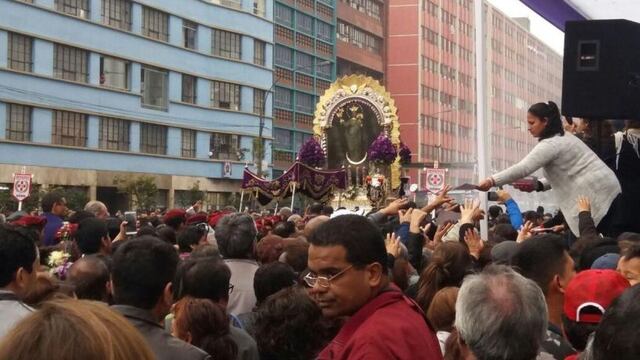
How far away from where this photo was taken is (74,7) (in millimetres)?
47188

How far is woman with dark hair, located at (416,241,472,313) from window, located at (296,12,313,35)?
6568cm

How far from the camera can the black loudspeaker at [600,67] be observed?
329 inches

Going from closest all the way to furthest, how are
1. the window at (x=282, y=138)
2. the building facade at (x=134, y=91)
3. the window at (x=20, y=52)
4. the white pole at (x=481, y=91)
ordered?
the white pole at (x=481, y=91) < the window at (x=20, y=52) < the building facade at (x=134, y=91) < the window at (x=282, y=138)

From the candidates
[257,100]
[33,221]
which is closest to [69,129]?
[257,100]

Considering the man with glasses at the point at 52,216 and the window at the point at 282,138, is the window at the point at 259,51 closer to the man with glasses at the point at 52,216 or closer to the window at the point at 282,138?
the window at the point at 282,138

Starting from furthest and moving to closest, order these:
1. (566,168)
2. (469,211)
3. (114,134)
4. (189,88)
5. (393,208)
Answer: (189,88), (114,134), (566,168), (469,211), (393,208)

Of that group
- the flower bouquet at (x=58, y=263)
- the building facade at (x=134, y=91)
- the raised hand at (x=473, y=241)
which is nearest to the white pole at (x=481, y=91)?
the raised hand at (x=473, y=241)

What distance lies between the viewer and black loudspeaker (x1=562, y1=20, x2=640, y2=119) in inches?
329

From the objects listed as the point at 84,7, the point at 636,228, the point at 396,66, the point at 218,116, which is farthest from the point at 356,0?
the point at 636,228

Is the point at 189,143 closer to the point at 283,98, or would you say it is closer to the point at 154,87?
the point at 154,87

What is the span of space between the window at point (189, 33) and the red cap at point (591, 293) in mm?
52715

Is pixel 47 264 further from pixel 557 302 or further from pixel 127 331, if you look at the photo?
pixel 127 331

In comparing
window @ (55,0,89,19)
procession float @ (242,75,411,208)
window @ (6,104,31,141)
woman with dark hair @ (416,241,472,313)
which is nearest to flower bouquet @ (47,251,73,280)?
woman with dark hair @ (416,241,472,313)

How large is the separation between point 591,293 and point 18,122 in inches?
1680
